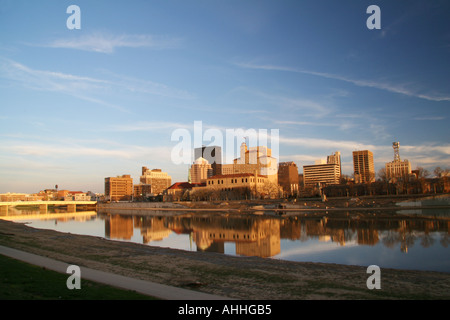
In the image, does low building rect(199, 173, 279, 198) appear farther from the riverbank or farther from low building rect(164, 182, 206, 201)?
the riverbank

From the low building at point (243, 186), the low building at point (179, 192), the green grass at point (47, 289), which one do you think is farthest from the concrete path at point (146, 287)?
the low building at point (179, 192)

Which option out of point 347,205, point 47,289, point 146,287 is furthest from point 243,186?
point 47,289

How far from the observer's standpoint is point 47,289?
1054 centimetres

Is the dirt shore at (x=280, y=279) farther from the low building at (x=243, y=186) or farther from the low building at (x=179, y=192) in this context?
the low building at (x=179, y=192)

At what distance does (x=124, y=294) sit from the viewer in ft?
33.7

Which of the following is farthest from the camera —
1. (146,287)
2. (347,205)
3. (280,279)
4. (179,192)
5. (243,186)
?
(179,192)

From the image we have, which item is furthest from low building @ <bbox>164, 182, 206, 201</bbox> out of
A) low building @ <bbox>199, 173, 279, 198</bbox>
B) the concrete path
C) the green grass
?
the green grass

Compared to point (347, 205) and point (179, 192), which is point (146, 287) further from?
point (179, 192)

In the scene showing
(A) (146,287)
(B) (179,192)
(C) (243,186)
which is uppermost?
(C) (243,186)

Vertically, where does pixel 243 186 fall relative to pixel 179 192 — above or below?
above

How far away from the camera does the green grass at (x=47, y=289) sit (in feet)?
31.8

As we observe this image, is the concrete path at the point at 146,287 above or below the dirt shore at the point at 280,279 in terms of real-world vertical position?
above

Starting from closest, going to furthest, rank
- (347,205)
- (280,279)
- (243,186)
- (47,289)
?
(47,289) → (280,279) → (347,205) → (243,186)

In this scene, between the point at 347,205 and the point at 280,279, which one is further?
the point at 347,205
